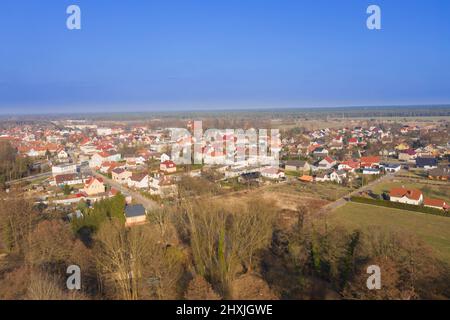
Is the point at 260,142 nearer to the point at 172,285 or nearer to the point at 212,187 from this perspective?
the point at 212,187

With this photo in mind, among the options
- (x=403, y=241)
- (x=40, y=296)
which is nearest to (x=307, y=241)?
(x=403, y=241)

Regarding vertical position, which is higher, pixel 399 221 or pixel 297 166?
pixel 297 166

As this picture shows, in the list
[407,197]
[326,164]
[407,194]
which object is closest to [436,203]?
[407,197]

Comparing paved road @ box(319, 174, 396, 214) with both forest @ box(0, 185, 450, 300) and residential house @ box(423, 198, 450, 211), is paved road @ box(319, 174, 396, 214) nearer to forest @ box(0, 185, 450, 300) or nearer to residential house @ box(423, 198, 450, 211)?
residential house @ box(423, 198, 450, 211)

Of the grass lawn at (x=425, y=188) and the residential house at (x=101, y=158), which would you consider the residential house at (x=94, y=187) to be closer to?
the residential house at (x=101, y=158)

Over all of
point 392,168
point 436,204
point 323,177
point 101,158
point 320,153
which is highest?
point 101,158

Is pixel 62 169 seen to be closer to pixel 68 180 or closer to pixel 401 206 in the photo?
pixel 68 180
